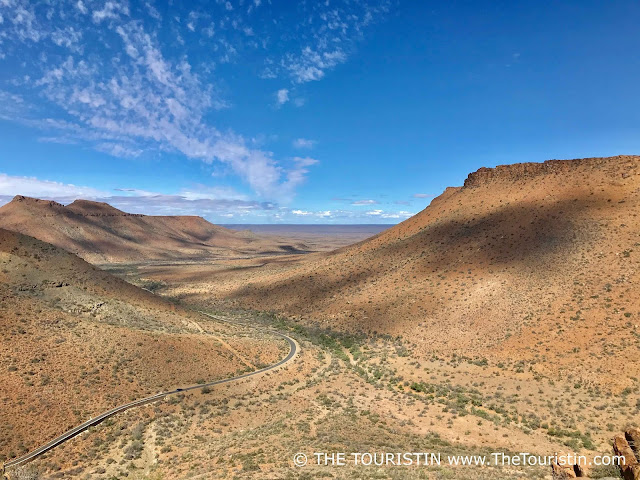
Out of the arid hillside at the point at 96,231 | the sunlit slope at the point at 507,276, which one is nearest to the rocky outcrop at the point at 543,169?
the sunlit slope at the point at 507,276

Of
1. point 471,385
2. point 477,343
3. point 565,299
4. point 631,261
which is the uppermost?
point 631,261

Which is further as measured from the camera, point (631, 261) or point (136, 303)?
point (136, 303)

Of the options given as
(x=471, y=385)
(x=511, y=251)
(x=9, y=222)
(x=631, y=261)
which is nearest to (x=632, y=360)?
(x=471, y=385)

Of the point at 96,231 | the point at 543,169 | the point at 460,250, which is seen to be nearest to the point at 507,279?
the point at 460,250

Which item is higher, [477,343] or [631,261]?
[631,261]

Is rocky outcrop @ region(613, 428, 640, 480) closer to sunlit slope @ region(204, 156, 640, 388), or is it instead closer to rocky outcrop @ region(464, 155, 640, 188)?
sunlit slope @ region(204, 156, 640, 388)

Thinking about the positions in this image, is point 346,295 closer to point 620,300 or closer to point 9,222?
point 620,300
